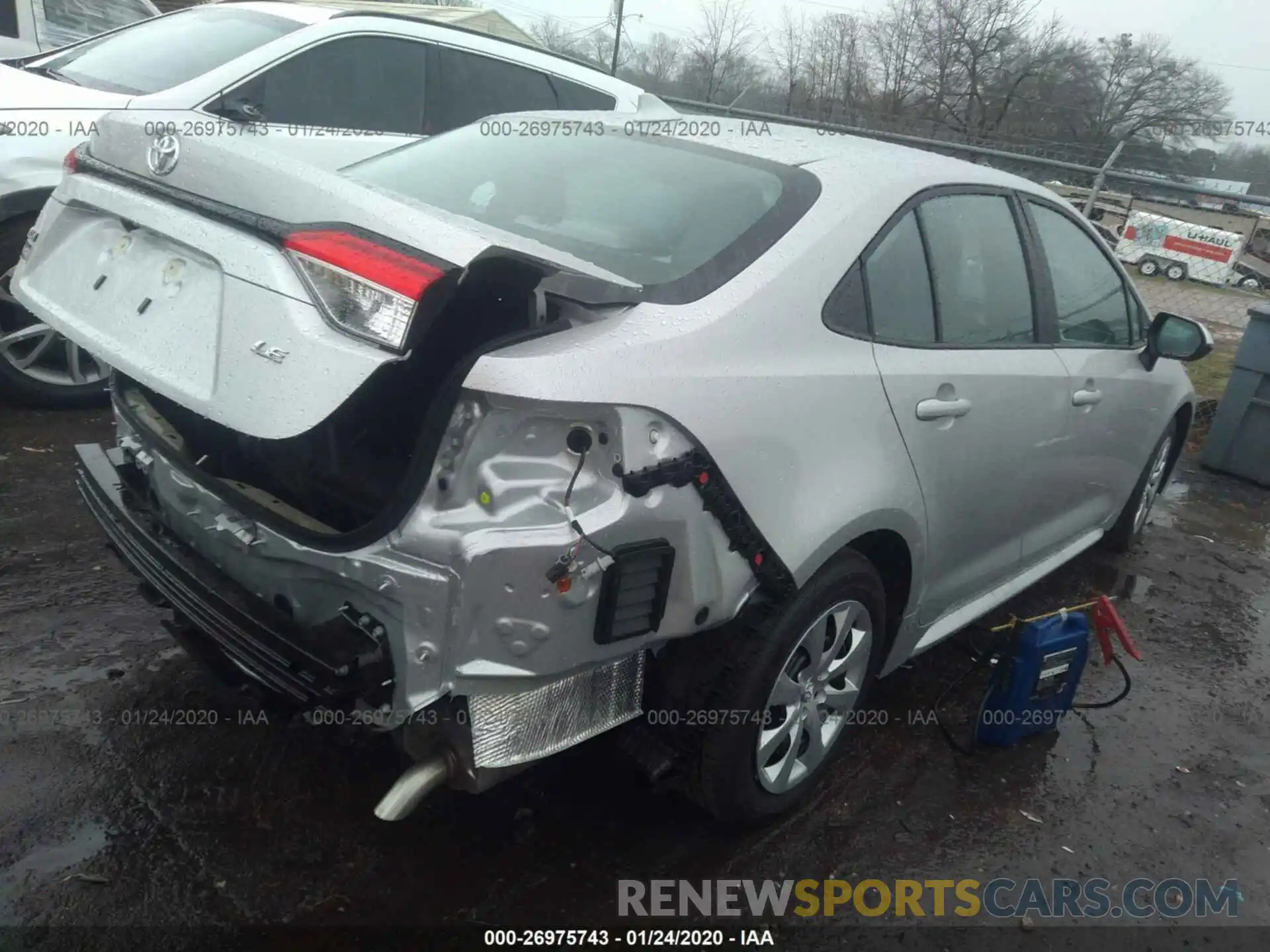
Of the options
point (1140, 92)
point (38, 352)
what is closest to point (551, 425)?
point (38, 352)

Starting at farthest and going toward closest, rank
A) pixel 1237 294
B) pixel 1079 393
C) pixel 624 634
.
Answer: pixel 1237 294 < pixel 1079 393 < pixel 624 634

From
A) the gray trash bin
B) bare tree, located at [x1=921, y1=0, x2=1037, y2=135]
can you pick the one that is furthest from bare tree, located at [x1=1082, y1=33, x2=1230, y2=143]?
the gray trash bin

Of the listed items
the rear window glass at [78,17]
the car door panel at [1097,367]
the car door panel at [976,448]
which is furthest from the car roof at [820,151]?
the rear window glass at [78,17]

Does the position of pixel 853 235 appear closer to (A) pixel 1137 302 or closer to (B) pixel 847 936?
(B) pixel 847 936

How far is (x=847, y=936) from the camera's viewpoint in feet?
7.89

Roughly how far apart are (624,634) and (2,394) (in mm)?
4033

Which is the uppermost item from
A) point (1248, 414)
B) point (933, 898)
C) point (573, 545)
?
point (573, 545)

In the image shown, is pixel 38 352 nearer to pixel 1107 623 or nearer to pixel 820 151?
pixel 820 151

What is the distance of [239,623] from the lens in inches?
80.9

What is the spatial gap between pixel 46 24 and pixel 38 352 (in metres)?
3.12

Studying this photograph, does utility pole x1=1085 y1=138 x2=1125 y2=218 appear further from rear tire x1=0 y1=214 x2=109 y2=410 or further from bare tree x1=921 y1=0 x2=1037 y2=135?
bare tree x1=921 y1=0 x2=1037 y2=135

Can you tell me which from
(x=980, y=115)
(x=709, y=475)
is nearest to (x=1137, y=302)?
(x=709, y=475)

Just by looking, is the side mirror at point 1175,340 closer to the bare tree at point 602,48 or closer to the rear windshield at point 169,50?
the rear windshield at point 169,50

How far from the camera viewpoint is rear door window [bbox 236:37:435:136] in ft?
15.7
